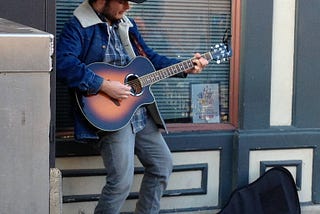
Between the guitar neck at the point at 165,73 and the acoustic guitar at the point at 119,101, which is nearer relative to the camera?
the acoustic guitar at the point at 119,101

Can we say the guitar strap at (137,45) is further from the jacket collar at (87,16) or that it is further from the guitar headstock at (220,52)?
the guitar headstock at (220,52)

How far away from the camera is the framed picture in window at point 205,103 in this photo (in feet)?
15.7

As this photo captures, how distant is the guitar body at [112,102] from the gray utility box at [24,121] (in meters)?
2.17

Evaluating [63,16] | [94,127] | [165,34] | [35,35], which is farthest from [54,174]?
[165,34]

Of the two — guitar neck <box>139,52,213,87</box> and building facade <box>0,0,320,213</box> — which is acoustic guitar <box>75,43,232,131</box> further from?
building facade <box>0,0,320,213</box>

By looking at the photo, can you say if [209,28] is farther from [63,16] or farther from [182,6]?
[63,16]

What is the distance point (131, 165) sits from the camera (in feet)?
12.2

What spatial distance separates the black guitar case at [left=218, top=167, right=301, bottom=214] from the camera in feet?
14.7

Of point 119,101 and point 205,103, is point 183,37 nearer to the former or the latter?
point 205,103

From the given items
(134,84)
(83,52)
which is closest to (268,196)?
(134,84)

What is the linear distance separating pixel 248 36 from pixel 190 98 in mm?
603

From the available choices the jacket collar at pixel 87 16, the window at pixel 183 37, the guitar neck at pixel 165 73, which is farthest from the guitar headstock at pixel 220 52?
the jacket collar at pixel 87 16

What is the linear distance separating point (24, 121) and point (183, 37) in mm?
3377

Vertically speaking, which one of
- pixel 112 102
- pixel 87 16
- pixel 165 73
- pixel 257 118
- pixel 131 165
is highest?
pixel 87 16
